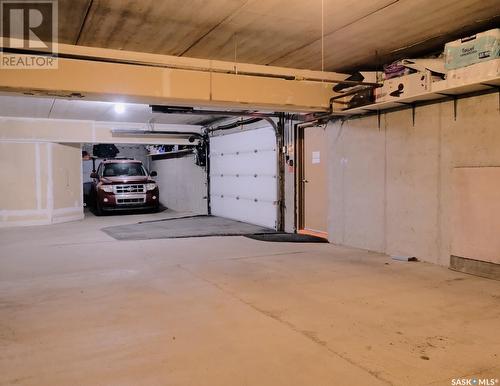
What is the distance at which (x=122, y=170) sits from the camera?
42.7 feet

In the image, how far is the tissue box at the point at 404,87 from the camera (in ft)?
16.5

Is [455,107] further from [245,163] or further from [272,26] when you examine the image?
[245,163]

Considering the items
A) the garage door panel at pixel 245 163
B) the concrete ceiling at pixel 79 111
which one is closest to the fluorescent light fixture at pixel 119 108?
the concrete ceiling at pixel 79 111

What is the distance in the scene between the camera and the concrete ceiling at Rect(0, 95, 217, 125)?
823 centimetres

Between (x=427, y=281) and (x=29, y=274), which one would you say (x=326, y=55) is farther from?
(x=29, y=274)

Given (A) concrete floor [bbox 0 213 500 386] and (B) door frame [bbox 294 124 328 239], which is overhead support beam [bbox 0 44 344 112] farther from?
(A) concrete floor [bbox 0 213 500 386]

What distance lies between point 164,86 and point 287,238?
374 centimetres

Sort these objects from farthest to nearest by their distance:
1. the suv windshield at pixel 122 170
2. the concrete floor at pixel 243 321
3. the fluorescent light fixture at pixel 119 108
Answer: the suv windshield at pixel 122 170
the fluorescent light fixture at pixel 119 108
the concrete floor at pixel 243 321

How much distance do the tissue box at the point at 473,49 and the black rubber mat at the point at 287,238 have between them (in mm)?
3730

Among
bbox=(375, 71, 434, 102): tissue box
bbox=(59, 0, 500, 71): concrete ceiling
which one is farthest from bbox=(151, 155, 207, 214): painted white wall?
bbox=(375, 71, 434, 102): tissue box

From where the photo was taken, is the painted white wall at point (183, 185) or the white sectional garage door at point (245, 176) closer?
the white sectional garage door at point (245, 176)

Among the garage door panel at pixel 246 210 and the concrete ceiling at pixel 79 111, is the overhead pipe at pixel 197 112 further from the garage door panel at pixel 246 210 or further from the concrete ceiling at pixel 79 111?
the garage door panel at pixel 246 210

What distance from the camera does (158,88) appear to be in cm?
517

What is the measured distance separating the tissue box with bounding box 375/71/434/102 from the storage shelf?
2.0 inches
